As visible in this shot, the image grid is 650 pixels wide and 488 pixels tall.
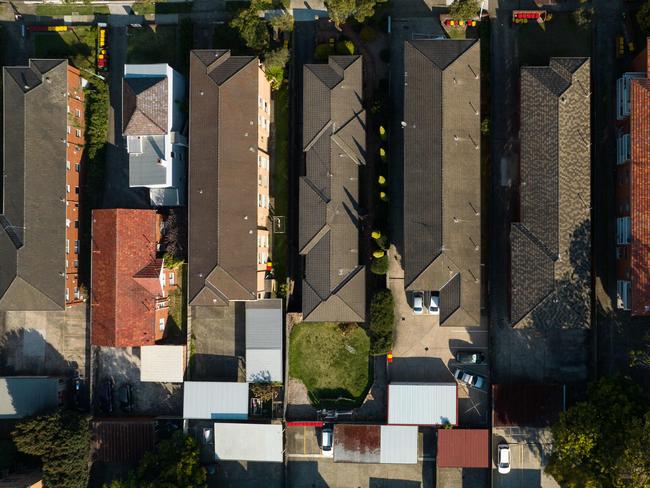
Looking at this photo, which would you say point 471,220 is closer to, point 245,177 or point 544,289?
point 544,289

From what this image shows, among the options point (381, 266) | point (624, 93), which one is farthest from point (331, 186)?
point (624, 93)

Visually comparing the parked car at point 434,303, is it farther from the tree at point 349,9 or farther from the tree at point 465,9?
the tree at point 349,9

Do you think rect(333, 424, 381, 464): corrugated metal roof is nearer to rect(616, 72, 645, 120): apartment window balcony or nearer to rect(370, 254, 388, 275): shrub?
rect(370, 254, 388, 275): shrub

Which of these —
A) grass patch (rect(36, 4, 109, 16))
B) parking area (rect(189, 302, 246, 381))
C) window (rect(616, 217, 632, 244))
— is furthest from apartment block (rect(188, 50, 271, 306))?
window (rect(616, 217, 632, 244))

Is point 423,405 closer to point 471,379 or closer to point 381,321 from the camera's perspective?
point 471,379

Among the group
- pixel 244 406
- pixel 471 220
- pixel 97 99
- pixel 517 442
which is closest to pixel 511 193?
pixel 471 220

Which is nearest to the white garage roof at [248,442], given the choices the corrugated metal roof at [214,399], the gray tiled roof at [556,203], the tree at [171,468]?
the corrugated metal roof at [214,399]
